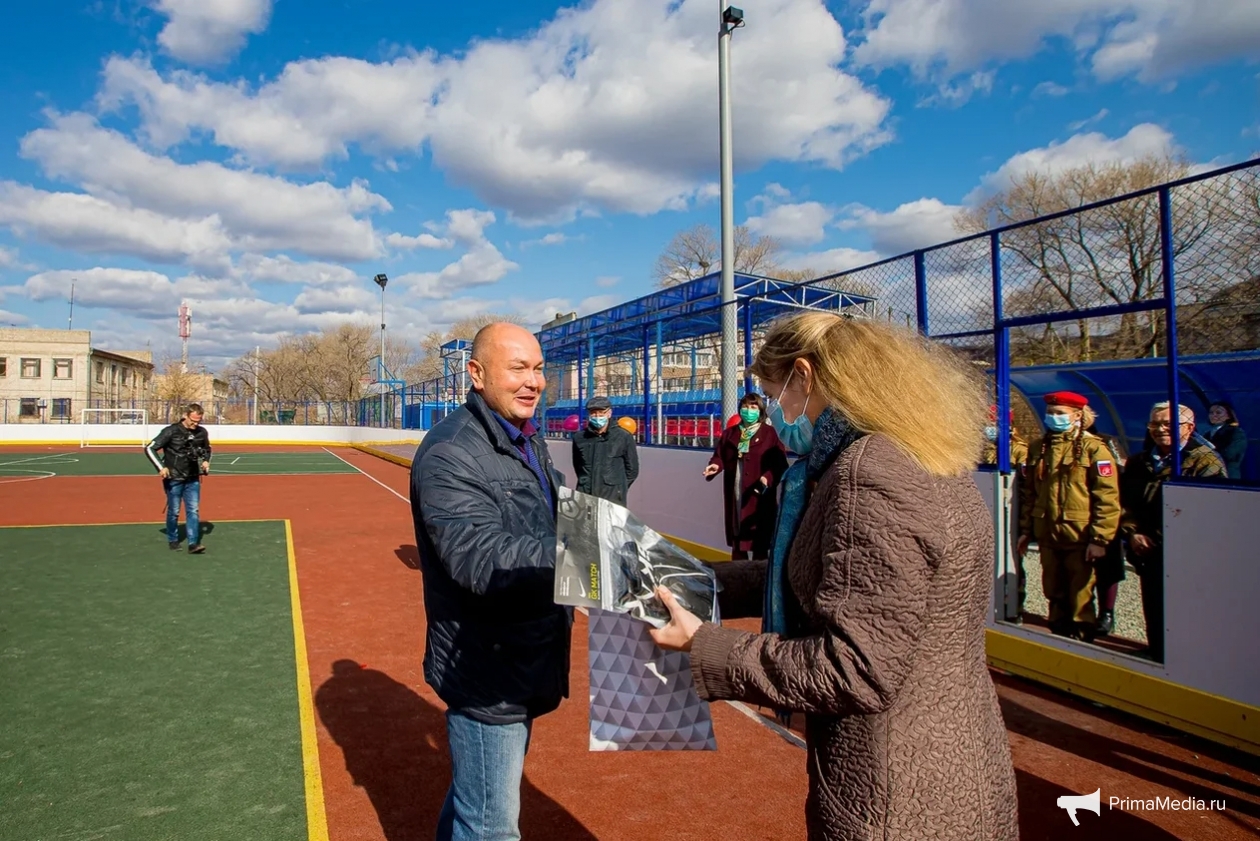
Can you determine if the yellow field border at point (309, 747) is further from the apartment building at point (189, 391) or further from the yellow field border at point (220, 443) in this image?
the apartment building at point (189, 391)

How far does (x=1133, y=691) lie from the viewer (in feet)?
15.6

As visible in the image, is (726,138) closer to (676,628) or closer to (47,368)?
(676,628)

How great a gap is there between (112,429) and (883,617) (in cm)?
4922

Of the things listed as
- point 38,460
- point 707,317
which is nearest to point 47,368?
point 38,460

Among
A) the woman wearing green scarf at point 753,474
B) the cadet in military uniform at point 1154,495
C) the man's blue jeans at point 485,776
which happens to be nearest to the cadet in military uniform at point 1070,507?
the cadet in military uniform at point 1154,495

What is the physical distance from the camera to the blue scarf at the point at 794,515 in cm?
157

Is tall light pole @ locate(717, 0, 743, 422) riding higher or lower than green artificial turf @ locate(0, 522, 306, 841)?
higher

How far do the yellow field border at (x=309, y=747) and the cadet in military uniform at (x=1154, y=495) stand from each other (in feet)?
15.7

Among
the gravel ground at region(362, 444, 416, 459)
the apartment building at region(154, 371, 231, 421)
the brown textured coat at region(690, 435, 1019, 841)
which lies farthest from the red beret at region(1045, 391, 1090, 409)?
the apartment building at region(154, 371, 231, 421)

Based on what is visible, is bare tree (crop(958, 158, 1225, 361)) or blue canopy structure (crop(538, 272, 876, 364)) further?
blue canopy structure (crop(538, 272, 876, 364))

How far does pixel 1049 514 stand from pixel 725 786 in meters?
3.35

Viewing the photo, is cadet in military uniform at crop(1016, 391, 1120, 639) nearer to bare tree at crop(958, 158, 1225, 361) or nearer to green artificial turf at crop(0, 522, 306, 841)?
bare tree at crop(958, 158, 1225, 361)

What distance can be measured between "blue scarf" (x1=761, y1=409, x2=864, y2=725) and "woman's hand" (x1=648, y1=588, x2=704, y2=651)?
0.15 meters

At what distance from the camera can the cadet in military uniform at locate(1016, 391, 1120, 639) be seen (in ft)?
17.4
